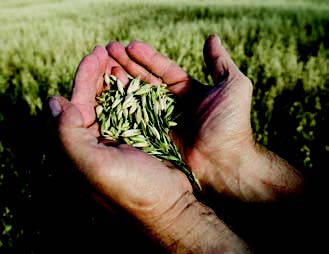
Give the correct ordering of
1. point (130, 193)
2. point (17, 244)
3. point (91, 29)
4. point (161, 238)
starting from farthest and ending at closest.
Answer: point (91, 29) → point (17, 244) → point (161, 238) → point (130, 193)

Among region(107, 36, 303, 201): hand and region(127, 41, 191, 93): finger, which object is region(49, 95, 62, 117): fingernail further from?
region(127, 41, 191, 93): finger

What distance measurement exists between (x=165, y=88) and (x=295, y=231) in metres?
1.52

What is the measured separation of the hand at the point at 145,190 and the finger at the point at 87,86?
0.45 meters

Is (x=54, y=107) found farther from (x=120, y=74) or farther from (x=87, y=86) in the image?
(x=120, y=74)

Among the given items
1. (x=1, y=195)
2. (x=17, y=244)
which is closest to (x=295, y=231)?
(x=17, y=244)

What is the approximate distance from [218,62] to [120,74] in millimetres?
840

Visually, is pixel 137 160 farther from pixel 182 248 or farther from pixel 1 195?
pixel 1 195

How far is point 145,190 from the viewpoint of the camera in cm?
218

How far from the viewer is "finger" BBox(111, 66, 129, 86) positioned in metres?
3.21

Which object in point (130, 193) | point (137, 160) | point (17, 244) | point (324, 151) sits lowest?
point (17, 244)

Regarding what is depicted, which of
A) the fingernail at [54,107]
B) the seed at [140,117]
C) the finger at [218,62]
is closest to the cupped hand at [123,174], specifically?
the fingernail at [54,107]

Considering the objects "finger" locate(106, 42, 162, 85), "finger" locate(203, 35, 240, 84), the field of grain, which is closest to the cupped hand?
the field of grain

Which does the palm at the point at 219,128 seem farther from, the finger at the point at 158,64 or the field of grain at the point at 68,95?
the field of grain at the point at 68,95

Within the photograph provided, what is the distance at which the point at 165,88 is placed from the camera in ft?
10.7
